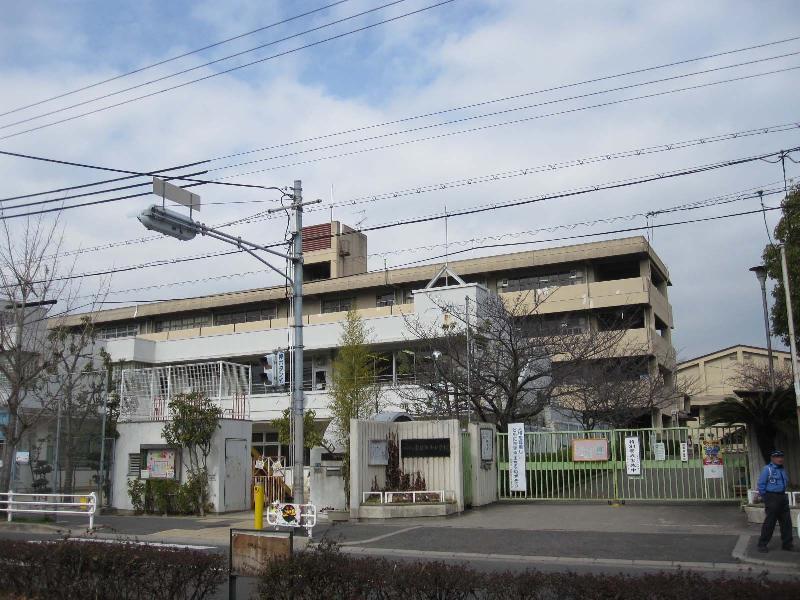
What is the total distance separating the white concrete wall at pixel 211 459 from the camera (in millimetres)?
23281

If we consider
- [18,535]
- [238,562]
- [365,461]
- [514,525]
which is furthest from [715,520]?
[18,535]

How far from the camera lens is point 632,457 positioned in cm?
2164

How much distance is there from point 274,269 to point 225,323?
3897 cm

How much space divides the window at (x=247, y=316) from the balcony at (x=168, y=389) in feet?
87.0

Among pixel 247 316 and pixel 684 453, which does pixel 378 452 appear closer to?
pixel 684 453

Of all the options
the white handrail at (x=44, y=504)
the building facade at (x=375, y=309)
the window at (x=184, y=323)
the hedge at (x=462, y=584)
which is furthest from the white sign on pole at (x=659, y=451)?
the window at (x=184, y=323)

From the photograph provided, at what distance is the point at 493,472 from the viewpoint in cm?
2342

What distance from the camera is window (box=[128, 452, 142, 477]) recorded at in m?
24.5

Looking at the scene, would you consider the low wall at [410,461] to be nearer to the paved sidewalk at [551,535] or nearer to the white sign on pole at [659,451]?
the paved sidewalk at [551,535]

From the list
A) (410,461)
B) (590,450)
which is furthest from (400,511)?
(590,450)

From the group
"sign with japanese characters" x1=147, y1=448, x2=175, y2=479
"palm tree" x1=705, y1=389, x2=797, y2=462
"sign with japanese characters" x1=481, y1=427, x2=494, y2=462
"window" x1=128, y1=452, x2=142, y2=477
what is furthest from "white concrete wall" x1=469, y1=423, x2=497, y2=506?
Result: "window" x1=128, y1=452, x2=142, y2=477

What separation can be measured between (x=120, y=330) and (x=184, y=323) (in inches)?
242

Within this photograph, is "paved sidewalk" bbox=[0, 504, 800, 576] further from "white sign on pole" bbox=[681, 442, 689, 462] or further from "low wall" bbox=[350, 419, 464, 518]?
"white sign on pole" bbox=[681, 442, 689, 462]

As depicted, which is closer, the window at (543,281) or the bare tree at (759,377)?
the bare tree at (759,377)
